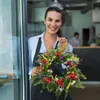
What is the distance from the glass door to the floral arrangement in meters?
0.24

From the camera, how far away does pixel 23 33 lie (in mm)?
2479

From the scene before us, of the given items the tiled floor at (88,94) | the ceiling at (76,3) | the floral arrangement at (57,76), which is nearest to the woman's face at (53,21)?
the floral arrangement at (57,76)

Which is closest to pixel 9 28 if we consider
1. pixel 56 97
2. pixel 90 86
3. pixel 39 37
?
pixel 39 37

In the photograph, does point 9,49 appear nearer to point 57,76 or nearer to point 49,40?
point 49,40

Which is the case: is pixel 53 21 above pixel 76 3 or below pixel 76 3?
below

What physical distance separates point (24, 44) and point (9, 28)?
20 centimetres


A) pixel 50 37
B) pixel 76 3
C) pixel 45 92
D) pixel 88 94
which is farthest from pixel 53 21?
pixel 76 3

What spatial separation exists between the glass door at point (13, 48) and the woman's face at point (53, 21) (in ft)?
0.72

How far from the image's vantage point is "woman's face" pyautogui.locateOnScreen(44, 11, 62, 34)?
240cm

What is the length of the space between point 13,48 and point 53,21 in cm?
42

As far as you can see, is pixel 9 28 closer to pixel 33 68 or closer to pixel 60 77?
pixel 33 68

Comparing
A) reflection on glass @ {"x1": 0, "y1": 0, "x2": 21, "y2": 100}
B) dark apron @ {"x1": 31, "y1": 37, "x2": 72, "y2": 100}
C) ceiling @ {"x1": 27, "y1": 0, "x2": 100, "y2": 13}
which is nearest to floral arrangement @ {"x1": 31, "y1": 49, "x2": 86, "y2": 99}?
dark apron @ {"x1": 31, "y1": 37, "x2": 72, "y2": 100}

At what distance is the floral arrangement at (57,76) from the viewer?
2252 mm

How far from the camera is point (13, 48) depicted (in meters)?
2.51
